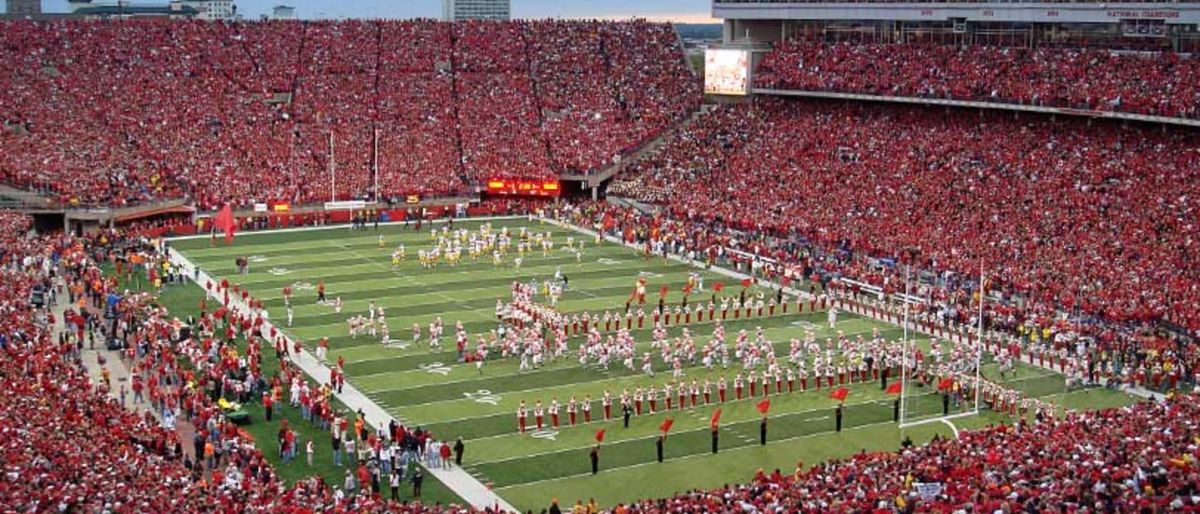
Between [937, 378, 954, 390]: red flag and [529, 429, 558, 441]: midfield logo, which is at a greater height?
[937, 378, 954, 390]: red flag

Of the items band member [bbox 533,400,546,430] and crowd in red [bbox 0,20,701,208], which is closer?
band member [bbox 533,400,546,430]

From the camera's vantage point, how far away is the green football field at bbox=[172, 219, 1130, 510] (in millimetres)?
23438

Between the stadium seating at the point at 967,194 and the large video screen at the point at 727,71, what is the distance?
1205 mm

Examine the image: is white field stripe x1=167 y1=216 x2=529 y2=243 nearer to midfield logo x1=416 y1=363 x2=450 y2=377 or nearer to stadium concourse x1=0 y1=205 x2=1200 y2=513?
midfield logo x1=416 y1=363 x2=450 y2=377

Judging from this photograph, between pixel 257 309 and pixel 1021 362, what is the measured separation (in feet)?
56.4

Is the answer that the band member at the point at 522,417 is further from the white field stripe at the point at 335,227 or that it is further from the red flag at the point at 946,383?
the white field stripe at the point at 335,227

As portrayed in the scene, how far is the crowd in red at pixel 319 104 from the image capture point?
49.6 meters

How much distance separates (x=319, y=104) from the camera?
57.4m

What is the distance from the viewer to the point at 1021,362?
101 feet

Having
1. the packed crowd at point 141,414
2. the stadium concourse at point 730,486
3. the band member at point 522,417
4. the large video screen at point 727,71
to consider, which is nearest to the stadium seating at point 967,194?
the large video screen at point 727,71

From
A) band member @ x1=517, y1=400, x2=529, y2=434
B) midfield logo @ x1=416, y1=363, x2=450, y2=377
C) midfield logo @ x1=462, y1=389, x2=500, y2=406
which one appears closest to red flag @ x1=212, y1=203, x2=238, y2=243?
midfield logo @ x1=416, y1=363, x2=450, y2=377

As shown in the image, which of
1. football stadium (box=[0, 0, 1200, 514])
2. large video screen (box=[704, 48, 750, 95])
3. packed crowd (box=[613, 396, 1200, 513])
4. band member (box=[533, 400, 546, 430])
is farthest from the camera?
large video screen (box=[704, 48, 750, 95])

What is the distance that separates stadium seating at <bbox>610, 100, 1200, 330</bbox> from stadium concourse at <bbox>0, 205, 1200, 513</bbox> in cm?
1415

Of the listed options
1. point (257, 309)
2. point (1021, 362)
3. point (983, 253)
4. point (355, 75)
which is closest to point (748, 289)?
point (983, 253)
